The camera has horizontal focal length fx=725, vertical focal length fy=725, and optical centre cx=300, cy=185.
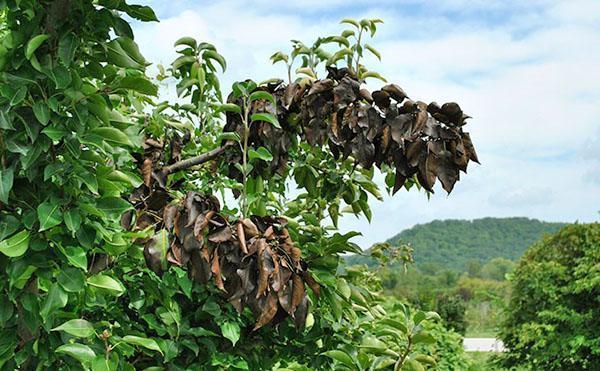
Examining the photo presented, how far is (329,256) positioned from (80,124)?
843mm

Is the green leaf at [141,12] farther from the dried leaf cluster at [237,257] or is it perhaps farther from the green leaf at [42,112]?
the dried leaf cluster at [237,257]

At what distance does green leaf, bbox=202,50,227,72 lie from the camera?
8.69 ft

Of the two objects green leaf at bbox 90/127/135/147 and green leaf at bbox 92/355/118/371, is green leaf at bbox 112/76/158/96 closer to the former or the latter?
green leaf at bbox 90/127/135/147

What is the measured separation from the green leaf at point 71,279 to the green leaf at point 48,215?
0.13 m

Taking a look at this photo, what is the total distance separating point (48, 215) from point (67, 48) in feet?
1.39

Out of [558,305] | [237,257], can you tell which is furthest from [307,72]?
[558,305]

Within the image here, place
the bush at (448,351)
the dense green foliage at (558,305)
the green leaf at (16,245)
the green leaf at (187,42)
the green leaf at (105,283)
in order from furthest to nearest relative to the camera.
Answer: the dense green foliage at (558,305), the bush at (448,351), the green leaf at (187,42), the green leaf at (105,283), the green leaf at (16,245)

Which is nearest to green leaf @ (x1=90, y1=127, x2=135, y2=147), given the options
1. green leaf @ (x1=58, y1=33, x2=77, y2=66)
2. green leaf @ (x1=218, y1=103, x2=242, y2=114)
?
green leaf @ (x1=58, y1=33, x2=77, y2=66)

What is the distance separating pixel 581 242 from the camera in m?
8.39

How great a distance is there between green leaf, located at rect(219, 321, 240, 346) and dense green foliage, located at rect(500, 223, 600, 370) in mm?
6409

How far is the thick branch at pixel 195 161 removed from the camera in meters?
2.39

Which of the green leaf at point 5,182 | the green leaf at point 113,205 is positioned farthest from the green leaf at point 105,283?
the green leaf at point 5,182

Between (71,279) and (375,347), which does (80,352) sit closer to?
(71,279)

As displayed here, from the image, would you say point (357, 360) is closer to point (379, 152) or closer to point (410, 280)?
point (379, 152)
